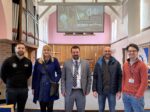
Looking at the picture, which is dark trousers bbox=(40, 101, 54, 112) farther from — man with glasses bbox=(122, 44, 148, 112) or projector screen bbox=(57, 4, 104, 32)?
projector screen bbox=(57, 4, 104, 32)

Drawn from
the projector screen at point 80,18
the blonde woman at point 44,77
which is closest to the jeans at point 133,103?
the blonde woman at point 44,77

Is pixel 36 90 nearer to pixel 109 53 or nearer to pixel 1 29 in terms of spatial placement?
pixel 109 53

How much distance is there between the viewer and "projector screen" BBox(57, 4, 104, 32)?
1300 centimetres

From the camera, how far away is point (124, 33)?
14062 millimetres

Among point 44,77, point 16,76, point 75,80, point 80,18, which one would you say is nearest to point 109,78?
point 75,80

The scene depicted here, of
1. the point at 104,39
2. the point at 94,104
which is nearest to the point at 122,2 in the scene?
the point at 104,39

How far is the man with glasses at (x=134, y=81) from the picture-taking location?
131 inches

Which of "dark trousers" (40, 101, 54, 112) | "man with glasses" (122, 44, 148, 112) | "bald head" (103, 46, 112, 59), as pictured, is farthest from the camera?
"dark trousers" (40, 101, 54, 112)

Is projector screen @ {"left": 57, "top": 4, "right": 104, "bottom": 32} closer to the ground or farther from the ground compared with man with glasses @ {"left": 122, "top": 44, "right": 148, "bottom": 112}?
farther from the ground

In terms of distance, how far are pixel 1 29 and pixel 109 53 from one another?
3.64 metres

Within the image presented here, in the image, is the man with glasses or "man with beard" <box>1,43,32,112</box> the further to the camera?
"man with beard" <box>1,43,32,112</box>

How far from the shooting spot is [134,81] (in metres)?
3.41

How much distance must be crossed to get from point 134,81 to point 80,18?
10.1m

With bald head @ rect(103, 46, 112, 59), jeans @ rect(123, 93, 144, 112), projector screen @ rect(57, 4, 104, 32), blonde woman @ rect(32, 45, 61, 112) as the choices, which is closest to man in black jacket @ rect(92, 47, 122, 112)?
bald head @ rect(103, 46, 112, 59)
